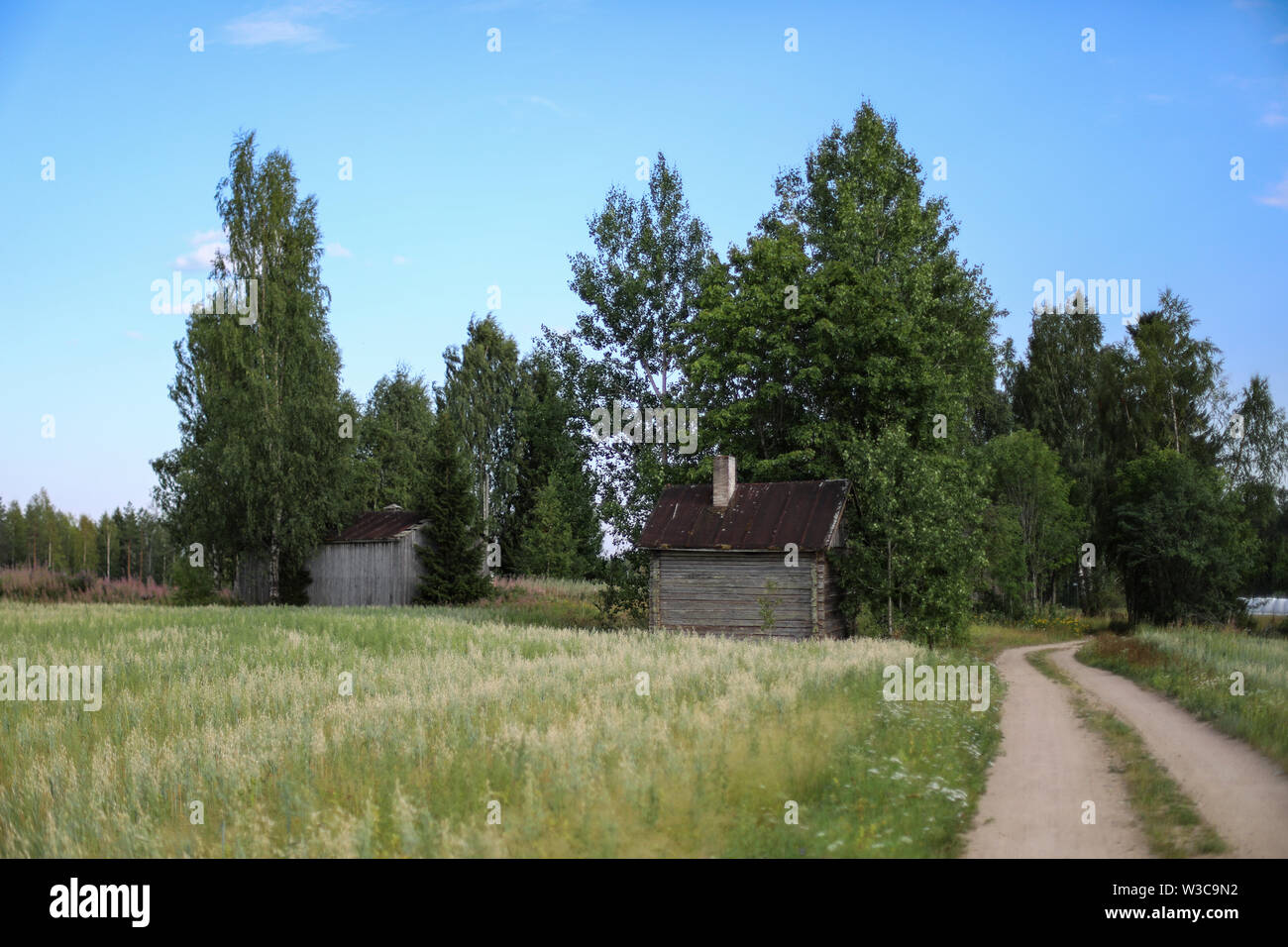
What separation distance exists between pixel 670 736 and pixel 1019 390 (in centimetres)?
5271

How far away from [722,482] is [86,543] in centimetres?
10745

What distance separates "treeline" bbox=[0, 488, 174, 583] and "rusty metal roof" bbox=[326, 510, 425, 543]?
6997 cm

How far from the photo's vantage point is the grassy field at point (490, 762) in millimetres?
7320

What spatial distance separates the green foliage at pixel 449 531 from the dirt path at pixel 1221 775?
89.2ft

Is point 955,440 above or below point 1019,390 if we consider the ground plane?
below

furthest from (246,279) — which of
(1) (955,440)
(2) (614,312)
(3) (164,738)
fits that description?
(3) (164,738)

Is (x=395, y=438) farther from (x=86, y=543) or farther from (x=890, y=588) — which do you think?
(x=86, y=543)

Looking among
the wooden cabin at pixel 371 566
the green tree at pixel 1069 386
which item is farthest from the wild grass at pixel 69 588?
the green tree at pixel 1069 386

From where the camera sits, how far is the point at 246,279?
40.2m

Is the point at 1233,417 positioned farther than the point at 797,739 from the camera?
Yes

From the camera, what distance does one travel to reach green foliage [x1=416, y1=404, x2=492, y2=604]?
3903cm

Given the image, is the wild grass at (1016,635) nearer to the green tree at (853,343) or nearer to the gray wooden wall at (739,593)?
the green tree at (853,343)

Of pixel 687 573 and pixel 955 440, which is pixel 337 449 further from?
pixel 955 440
